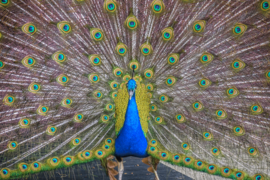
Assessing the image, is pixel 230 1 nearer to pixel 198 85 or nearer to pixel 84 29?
pixel 198 85

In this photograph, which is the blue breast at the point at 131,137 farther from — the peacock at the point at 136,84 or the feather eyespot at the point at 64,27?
the feather eyespot at the point at 64,27

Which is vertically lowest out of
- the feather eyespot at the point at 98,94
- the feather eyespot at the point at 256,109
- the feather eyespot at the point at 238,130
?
the feather eyespot at the point at 238,130

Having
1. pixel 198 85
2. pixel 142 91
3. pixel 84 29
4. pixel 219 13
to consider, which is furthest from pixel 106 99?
pixel 219 13

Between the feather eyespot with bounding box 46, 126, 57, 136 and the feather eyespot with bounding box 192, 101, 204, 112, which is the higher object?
the feather eyespot with bounding box 192, 101, 204, 112

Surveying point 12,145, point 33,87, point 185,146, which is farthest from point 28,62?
point 185,146

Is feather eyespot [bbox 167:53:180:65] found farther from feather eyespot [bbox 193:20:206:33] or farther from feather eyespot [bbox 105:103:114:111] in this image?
feather eyespot [bbox 105:103:114:111]

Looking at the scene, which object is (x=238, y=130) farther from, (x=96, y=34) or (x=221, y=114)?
(x=96, y=34)

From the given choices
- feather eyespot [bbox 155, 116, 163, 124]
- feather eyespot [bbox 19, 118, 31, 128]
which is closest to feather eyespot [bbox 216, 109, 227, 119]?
feather eyespot [bbox 155, 116, 163, 124]

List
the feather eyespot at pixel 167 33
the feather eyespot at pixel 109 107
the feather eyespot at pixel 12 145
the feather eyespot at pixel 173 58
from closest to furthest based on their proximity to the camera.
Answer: the feather eyespot at pixel 167 33, the feather eyespot at pixel 173 58, the feather eyespot at pixel 12 145, the feather eyespot at pixel 109 107

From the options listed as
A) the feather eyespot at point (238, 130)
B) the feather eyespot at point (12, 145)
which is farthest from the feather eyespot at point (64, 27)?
the feather eyespot at point (238, 130)

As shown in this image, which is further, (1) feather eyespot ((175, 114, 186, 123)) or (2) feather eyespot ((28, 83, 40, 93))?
(1) feather eyespot ((175, 114, 186, 123))
